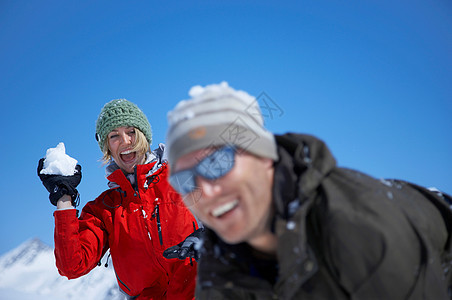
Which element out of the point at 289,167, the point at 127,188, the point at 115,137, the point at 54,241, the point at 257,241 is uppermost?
the point at 115,137

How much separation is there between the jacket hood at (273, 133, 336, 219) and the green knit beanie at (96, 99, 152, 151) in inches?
101

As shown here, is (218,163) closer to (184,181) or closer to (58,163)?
(184,181)

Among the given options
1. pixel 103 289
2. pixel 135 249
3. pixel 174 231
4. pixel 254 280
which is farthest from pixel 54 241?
pixel 103 289

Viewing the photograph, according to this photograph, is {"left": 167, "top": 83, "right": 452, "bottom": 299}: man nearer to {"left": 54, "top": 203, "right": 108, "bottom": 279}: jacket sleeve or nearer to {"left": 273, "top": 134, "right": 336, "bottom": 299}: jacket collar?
{"left": 273, "top": 134, "right": 336, "bottom": 299}: jacket collar

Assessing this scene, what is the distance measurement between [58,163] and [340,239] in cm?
300

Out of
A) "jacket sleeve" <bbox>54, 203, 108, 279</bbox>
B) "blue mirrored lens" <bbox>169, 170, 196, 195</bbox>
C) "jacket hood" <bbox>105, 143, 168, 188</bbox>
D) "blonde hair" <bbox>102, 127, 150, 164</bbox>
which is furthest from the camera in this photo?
"blonde hair" <bbox>102, 127, 150, 164</bbox>

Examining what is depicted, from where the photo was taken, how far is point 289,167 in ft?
5.65

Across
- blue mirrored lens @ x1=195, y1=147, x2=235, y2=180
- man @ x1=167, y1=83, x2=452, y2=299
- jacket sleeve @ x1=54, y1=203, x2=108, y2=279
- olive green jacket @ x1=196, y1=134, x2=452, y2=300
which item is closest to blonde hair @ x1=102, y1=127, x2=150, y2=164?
jacket sleeve @ x1=54, y1=203, x2=108, y2=279

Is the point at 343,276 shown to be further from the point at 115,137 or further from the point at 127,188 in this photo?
the point at 115,137

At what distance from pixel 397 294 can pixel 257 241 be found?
622mm

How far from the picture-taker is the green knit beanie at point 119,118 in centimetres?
400

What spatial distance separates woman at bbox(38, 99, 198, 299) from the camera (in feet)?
11.7

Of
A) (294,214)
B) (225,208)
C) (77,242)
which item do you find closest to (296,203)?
(294,214)

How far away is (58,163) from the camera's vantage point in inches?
145
